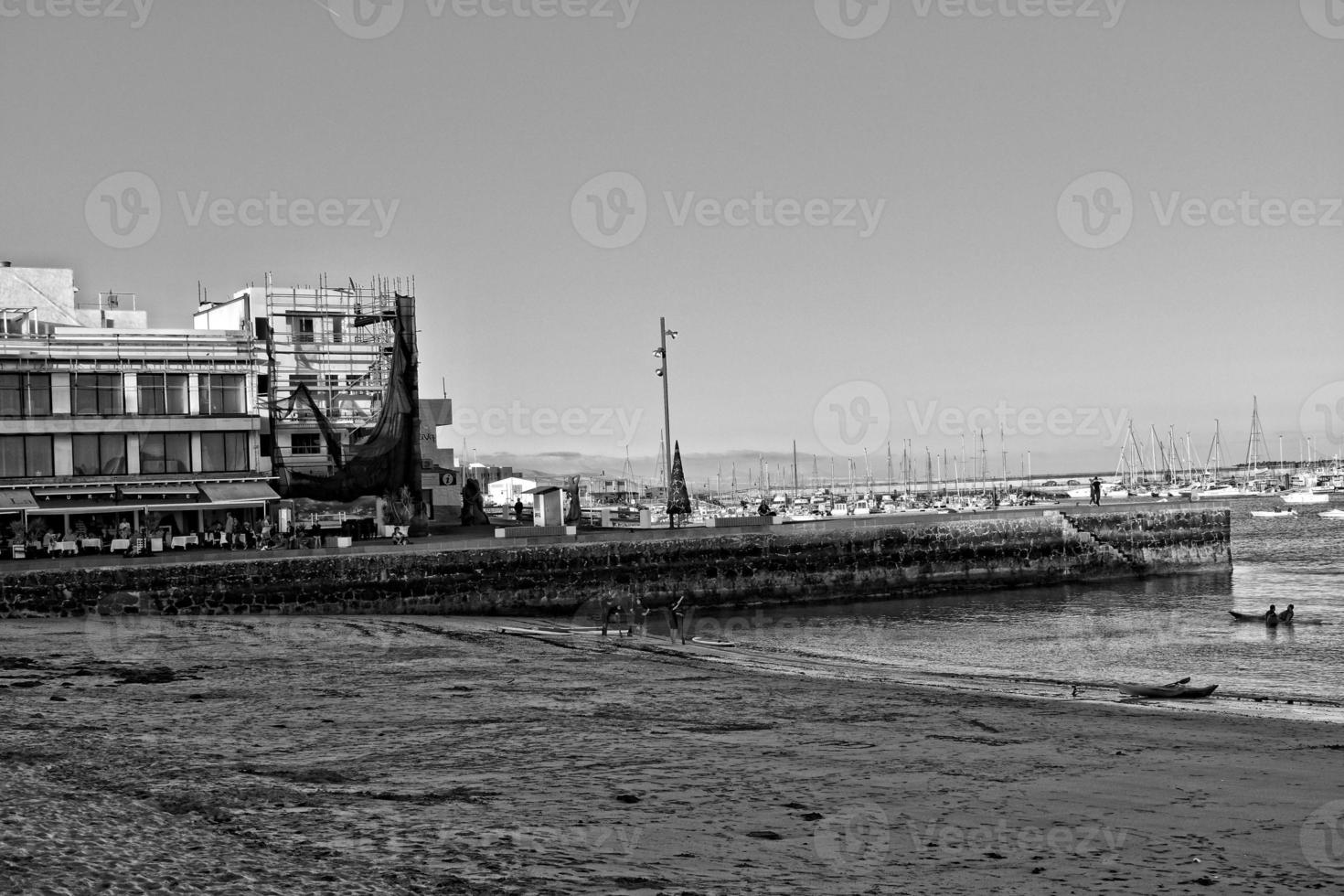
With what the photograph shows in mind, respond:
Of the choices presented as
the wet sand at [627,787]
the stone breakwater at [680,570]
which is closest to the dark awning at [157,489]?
the stone breakwater at [680,570]

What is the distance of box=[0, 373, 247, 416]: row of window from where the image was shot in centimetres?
4931

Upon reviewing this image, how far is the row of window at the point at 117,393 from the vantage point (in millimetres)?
49312

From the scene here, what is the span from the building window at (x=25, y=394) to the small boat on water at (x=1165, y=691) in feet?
141

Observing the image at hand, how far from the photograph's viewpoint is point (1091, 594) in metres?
52.6

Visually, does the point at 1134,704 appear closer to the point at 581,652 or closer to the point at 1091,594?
the point at 581,652

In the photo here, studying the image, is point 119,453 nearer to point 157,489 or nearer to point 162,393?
point 157,489

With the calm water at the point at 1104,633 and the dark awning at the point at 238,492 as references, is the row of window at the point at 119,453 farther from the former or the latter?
the calm water at the point at 1104,633

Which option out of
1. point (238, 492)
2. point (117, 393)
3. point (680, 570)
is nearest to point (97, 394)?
point (117, 393)

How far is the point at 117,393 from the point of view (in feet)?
167

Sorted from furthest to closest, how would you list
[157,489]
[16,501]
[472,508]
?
[472,508]
[157,489]
[16,501]

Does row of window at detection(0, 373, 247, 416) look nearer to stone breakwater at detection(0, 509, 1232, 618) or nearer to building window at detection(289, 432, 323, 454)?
building window at detection(289, 432, 323, 454)

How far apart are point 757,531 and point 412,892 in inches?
1679

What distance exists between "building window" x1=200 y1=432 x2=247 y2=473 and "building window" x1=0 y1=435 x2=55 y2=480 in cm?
580

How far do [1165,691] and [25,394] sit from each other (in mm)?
44097
